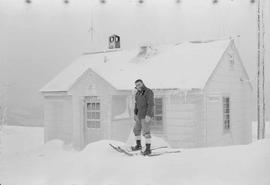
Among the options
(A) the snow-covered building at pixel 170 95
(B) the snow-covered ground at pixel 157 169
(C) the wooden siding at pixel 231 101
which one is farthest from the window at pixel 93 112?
(B) the snow-covered ground at pixel 157 169

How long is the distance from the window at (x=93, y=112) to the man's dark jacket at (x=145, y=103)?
15.1 feet

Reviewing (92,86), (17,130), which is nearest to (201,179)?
(92,86)

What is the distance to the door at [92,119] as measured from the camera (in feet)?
46.1

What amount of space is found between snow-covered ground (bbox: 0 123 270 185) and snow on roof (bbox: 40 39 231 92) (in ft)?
14.2

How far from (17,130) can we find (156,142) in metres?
17.8

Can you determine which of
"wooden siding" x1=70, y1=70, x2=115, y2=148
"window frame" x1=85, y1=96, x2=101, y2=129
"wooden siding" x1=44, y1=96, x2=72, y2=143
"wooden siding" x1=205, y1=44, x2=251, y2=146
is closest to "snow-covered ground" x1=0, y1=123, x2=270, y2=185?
"wooden siding" x1=70, y1=70, x2=115, y2=148

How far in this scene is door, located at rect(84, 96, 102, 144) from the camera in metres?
14.1

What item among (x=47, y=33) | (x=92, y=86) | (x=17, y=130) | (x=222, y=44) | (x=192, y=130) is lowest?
(x=17, y=130)

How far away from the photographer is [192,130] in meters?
12.4

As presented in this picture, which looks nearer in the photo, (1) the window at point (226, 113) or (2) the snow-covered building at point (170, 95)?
(2) the snow-covered building at point (170, 95)

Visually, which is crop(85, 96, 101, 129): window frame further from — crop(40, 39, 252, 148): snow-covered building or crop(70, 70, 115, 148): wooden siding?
crop(70, 70, 115, 148): wooden siding

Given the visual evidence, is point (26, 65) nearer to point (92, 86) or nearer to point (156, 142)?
point (92, 86)

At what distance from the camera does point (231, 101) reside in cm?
1458

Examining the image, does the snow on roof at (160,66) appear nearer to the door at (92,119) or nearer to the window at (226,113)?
the door at (92,119)
